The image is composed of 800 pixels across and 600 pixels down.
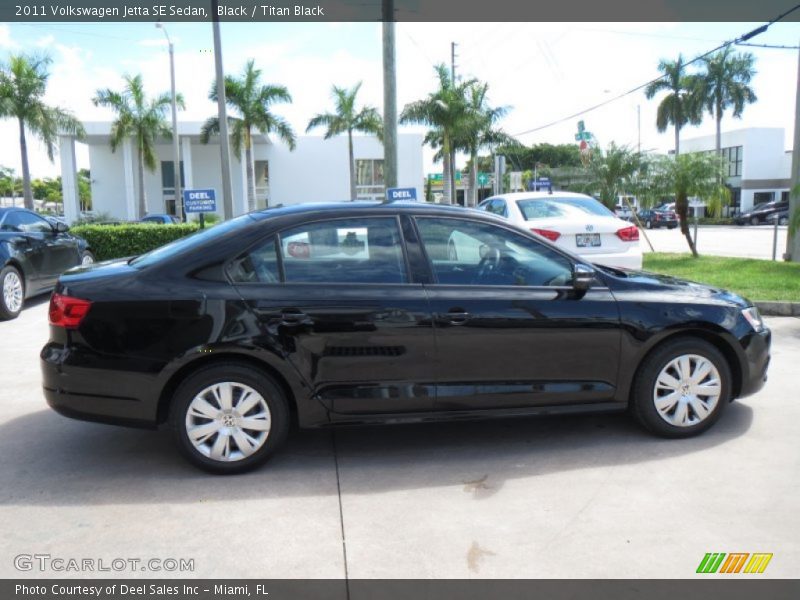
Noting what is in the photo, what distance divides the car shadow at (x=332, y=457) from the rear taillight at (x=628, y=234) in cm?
460

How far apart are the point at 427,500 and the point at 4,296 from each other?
7797 mm

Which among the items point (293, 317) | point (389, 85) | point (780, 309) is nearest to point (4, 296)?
point (293, 317)

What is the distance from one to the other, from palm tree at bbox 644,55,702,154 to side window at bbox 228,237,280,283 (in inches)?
1894

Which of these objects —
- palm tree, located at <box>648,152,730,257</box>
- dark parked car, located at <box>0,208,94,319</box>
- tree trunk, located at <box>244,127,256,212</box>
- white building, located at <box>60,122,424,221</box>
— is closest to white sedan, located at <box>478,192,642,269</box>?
dark parked car, located at <box>0,208,94,319</box>

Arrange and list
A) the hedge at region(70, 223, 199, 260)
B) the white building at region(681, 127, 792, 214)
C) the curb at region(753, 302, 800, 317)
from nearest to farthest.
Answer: the curb at region(753, 302, 800, 317) → the hedge at region(70, 223, 199, 260) → the white building at region(681, 127, 792, 214)

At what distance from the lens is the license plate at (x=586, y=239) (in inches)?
365

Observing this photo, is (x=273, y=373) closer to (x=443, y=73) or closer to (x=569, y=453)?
(x=569, y=453)

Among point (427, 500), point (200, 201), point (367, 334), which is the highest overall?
point (200, 201)

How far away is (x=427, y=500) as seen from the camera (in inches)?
147

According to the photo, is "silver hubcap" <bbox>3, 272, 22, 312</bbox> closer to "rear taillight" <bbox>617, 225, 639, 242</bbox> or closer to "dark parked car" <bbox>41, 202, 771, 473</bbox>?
"dark parked car" <bbox>41, 202, 771, 473</bbox>

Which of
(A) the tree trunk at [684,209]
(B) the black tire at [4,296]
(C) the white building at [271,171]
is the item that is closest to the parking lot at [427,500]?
(B) the black tire at [4,296]

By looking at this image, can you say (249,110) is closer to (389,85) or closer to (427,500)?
(389,85)

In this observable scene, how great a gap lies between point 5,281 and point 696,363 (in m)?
8.76

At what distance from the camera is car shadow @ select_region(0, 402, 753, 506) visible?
153 inches
